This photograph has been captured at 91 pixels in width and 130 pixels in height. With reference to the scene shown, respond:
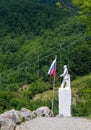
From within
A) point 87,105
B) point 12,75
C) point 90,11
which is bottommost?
point 12,75

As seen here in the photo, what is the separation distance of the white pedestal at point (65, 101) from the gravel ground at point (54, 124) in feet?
9.01

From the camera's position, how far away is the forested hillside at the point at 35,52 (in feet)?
204

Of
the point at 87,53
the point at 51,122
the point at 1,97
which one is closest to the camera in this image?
the point at 51,122

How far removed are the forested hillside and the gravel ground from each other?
28.0m

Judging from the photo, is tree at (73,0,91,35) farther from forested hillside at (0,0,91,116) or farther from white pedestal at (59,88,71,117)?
forested hillside at (0,0,91,116)

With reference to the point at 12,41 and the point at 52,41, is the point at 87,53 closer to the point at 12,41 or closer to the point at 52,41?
the point at 52,41

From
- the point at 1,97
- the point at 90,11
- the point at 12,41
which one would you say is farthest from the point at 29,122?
the point at 12,41

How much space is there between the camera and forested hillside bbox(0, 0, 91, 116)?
6209 centimetres

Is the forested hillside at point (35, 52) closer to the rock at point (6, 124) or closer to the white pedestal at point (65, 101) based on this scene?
the white pedestal at point (65, 101)

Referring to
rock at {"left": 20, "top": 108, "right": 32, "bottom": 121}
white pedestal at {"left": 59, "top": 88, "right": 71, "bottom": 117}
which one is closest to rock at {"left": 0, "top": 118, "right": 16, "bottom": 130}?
rock at {"left": 20, "top": 108, "right": 32, "bottom": 121}

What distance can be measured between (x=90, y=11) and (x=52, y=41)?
196ft

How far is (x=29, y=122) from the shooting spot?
1588cm

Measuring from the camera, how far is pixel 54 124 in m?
15.4

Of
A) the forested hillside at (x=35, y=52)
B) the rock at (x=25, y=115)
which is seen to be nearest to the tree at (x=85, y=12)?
the rock at (x=25, y=115)
